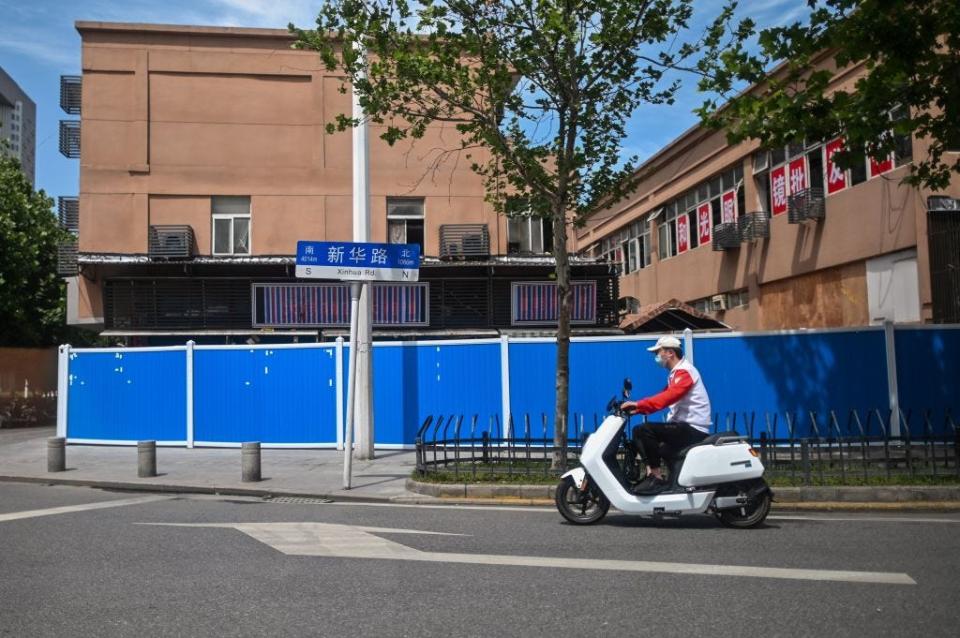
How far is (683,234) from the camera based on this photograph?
35531 mm

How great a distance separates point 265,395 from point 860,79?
1188cm

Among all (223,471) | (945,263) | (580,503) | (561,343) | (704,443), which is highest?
(945,263)

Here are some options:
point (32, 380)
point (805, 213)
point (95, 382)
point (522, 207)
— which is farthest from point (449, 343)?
point (32, 380)

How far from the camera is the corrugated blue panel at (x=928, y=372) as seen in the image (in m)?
14.9

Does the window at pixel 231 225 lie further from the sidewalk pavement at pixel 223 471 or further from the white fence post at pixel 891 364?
the white fence post at pixel 891 364

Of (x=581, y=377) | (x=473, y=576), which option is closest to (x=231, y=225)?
(x=581, y=377)

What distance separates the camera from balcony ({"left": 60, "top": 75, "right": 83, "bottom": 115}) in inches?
995

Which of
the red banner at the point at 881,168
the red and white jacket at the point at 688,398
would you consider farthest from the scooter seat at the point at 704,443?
the red banner at the point at 881,168

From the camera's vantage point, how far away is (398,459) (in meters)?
15.5

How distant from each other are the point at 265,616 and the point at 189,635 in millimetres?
484

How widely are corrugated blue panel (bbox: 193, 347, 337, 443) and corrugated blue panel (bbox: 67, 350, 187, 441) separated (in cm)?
47

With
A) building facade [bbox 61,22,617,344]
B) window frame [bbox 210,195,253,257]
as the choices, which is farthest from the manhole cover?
window frame [bbox 210,195,253,257]

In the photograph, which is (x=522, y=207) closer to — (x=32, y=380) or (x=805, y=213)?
(x=805, y=213)

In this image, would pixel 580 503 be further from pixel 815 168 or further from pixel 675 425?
pixel 815 168
